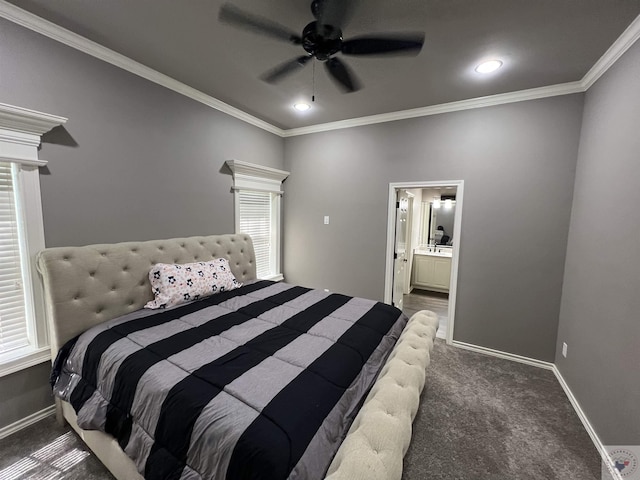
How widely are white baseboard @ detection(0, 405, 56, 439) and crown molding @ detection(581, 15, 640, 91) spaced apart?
16.0ft

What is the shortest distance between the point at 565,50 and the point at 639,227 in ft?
4.70

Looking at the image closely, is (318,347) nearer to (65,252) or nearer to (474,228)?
(65,252)

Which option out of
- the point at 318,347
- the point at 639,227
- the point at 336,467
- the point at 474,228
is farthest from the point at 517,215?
the point at 336,467

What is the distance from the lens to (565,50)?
199 centimetres

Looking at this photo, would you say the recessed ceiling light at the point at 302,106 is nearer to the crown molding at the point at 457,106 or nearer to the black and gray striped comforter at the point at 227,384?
the crown molding at the point at 457,106

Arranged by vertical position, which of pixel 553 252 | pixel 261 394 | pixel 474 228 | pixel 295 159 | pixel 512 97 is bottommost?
pixel 261 394

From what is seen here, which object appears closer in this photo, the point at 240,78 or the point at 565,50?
the point at 565,50

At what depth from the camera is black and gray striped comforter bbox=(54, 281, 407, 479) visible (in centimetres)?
102

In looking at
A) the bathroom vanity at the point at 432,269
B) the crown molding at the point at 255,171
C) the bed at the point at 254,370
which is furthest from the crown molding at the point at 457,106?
the bathroom vanity at the point at 432,269

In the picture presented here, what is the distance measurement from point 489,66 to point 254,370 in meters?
2.95

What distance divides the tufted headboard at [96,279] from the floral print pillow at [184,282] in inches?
4.7

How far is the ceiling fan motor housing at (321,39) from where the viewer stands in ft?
5.29

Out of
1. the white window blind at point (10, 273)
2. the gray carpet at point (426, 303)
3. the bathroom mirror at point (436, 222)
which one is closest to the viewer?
the white window blind at point (10, 273)

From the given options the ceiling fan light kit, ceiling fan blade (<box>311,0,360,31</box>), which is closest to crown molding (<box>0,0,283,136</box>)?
ceiling fan blade (<box>311,0,360,31</box>)
